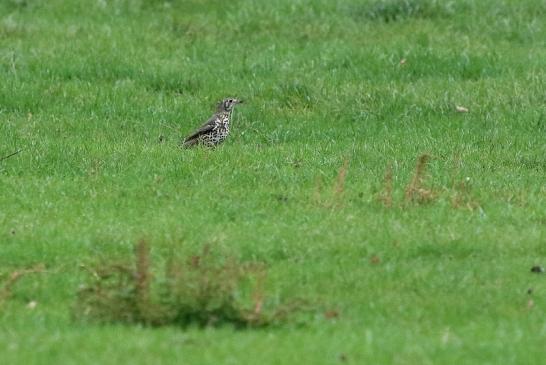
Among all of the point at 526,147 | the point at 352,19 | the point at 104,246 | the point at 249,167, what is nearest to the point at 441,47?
the point at 352,19

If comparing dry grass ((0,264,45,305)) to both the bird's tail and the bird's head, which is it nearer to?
the bird's tail

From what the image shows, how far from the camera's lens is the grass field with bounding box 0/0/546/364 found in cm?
925

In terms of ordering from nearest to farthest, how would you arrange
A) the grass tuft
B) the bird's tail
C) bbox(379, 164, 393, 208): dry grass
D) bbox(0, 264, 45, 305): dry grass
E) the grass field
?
the grass field
bbox(0, 264, 45, 305): dry grass
bbox(379, 164, 393, 208): dry grass
the bird's tail
the grass tuft

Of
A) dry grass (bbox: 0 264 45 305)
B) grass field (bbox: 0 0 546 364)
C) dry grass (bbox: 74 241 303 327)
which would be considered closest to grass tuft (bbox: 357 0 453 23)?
grass field (bbox: 0 0 546 364)

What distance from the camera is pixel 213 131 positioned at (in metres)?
15.7

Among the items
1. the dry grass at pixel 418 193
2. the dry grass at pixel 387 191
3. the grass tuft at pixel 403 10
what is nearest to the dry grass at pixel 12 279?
the dry grass at pixel 387 191

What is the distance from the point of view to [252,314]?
9.31 meters

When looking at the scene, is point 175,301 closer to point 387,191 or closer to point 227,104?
point 387,191

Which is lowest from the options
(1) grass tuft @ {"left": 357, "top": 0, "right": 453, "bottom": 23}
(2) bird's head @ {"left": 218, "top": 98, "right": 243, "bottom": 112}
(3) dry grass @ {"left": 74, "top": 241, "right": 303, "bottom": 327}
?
(1) grass tuft @ {"left": 357, "top": 0, "right": 453, "bottom": 23}

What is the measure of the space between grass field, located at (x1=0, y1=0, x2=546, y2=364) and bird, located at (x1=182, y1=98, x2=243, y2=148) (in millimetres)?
224

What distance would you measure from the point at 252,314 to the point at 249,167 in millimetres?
5136

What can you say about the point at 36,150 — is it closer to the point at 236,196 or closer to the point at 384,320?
the point at 236,196

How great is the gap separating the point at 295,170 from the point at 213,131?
70.8 inches

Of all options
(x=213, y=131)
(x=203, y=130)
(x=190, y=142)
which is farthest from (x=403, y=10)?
(x=190, y=142)
